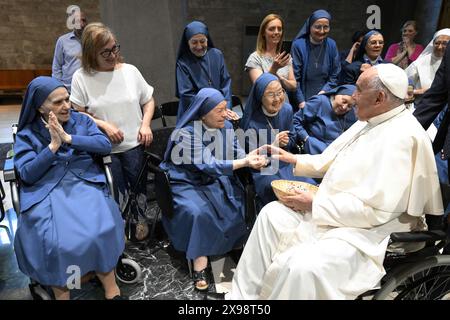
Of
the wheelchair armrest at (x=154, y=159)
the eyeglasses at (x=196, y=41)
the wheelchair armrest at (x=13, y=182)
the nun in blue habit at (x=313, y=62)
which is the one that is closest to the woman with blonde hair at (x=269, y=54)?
the nun in blue habit at (x=313, y=62)

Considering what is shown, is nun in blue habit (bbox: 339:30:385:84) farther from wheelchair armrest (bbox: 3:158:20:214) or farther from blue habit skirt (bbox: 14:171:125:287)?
wheelchair armrest (bbox: 3:158:20:214)

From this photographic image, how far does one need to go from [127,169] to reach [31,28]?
8462 millimetres

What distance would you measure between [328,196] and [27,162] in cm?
191

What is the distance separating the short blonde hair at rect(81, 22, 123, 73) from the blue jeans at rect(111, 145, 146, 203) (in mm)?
737

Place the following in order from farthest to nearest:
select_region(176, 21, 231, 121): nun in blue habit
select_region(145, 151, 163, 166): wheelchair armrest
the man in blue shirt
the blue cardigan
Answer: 1. the man in blue shirt
2. select_region(176, 21, 231, 121): nun in blue habit
3. select_region(145, 151, 163, 166): wheelchair armrest
4. the blue cardigan

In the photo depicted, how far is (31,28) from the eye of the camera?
30.7 feet

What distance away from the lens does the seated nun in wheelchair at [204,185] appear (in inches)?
106

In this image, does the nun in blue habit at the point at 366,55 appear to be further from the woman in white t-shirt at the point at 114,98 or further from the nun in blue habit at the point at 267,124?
the woman in white t-shirt at the point at 114,98

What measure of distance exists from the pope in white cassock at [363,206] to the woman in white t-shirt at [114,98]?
4.62 ft

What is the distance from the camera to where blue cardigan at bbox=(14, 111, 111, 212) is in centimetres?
223

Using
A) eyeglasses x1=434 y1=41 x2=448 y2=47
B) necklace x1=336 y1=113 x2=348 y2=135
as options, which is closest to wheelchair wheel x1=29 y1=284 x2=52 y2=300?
necklace x1=336 y1=113 x2=348 y2=135

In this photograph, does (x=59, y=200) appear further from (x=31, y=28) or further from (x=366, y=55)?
(x=31, y=28)

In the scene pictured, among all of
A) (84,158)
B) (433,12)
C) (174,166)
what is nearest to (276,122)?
(174,166)

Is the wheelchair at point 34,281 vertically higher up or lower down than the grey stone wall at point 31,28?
lower down
